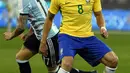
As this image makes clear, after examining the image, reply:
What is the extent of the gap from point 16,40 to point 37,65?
329 inches

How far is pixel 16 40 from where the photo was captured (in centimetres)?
2262

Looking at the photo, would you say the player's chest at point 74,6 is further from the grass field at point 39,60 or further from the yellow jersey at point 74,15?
the grass field at point 39,60

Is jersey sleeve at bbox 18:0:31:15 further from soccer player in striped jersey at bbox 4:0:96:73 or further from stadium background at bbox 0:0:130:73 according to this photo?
stadium background at bbox 0:0:130:73

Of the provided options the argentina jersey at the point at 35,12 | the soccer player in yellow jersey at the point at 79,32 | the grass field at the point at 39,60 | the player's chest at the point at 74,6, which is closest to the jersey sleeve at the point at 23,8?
the argentina jersey at the point at 35,12

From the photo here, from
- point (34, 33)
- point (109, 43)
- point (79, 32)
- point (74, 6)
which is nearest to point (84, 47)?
point (79, 32)

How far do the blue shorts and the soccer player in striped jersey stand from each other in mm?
895

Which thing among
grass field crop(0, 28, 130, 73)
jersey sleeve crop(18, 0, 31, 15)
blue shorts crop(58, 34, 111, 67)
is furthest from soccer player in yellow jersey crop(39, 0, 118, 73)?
grass field crop(0, 28, 130, 73)

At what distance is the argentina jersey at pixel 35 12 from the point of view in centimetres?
923

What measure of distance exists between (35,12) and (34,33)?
44 cm

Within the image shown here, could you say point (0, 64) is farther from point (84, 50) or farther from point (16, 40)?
point (16, 40)

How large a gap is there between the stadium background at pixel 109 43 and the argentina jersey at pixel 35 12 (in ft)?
11.9

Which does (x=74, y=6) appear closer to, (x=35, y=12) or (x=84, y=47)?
(x=84, y=47)

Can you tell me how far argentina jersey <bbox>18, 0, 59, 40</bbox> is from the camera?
9227 millimetres

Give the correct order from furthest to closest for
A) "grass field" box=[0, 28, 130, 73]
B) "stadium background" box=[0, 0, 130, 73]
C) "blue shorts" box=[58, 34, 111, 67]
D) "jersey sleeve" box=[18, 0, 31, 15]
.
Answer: "stadium background" box=[0, 0, 130, 73] < "grass field" box=[0, 28, 130, 73] < "jersey sleeve" box=[18, 0, 31, 15] < "blue shorts" box=[58, 34, 111, 67]
